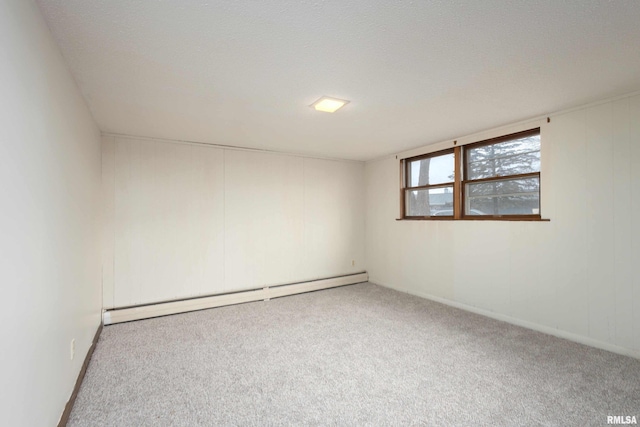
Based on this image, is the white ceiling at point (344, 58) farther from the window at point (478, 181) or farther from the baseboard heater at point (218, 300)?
the baseboard heater at point (218, 300)

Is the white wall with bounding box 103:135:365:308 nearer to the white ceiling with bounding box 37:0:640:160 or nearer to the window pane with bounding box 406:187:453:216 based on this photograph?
the white ceiling with bounding box 37:0:640:160

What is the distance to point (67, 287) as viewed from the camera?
79.5 inches

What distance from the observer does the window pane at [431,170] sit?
170 inches

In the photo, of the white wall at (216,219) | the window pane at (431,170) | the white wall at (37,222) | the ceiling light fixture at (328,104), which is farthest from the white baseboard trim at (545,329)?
the white wall at (37,222)

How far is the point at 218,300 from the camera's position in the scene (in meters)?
4.22

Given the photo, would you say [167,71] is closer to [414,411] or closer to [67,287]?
[67,287]

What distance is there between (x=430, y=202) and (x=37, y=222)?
14.3ft

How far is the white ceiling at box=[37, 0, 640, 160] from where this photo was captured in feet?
5.14

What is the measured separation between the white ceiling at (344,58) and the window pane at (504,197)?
0.78 meters

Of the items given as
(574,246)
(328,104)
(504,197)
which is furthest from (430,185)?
(328,104)

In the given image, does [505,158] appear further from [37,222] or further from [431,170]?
[37,222]

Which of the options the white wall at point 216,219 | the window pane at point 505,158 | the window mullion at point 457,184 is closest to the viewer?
the window pane at point 505,158

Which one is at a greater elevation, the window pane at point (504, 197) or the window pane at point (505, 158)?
the window pane at point (505, 158)

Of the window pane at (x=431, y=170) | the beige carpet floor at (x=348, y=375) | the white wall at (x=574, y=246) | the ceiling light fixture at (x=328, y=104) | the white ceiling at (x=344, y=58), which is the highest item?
the white ceiling at (x=344, y=58)
